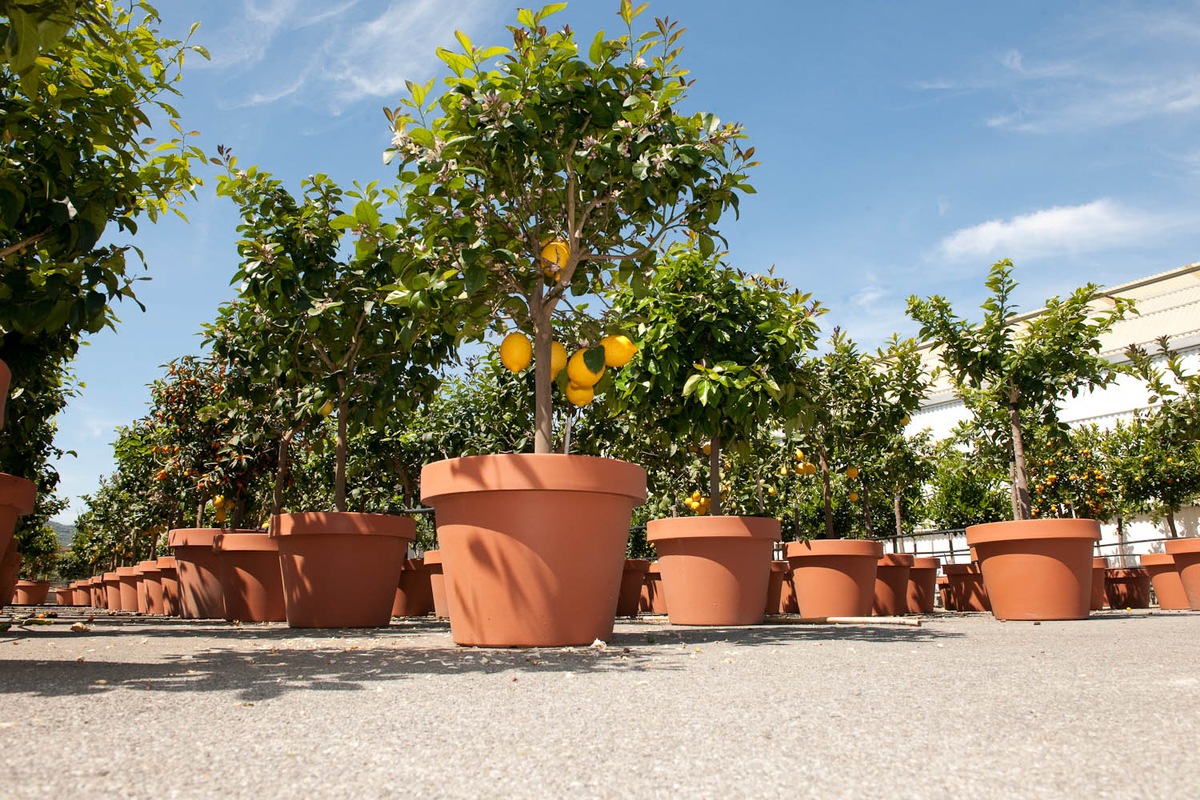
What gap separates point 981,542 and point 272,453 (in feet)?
20.5

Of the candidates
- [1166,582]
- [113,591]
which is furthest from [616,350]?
[113,591]

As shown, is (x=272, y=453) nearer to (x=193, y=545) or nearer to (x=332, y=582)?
(x=193, y=545)

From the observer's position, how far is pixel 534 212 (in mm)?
3844

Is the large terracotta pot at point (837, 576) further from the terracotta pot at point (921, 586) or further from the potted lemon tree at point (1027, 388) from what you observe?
the terracotta pot at point (921, 586)

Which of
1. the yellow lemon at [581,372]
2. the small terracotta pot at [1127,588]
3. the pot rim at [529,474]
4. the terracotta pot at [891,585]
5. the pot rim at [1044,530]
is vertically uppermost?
the yellow lemon at [581,372]

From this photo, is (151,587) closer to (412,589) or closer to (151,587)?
(151,587)

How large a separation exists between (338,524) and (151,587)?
6.86m

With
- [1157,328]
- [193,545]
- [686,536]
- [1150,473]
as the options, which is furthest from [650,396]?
[1157,328]

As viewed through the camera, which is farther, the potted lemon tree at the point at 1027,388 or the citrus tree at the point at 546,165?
the potted lemon tree at the point at 1027,388

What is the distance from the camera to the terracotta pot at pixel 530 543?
3342mm

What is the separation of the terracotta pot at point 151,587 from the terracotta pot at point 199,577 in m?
2.33

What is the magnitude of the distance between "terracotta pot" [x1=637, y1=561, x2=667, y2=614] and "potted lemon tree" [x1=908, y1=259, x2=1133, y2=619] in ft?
14.4

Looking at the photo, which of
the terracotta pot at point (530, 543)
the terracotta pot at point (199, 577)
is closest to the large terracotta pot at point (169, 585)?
the terracotta pot at point (199, 577)

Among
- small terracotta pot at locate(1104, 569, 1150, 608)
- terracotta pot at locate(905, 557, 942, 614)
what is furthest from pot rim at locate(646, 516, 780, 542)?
small terracotta pot at locate(1104, 569, 1150, 608)
